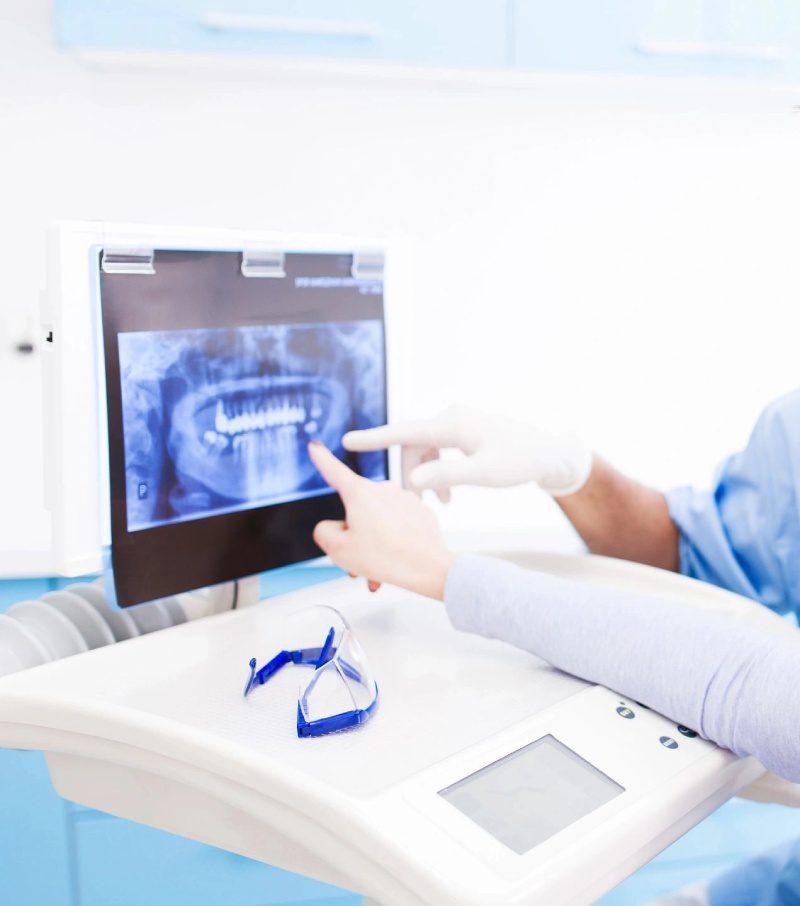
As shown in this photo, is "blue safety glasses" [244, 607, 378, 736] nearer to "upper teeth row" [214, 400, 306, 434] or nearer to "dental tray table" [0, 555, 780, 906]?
"dental tray table" [0, 555, 780, 906]

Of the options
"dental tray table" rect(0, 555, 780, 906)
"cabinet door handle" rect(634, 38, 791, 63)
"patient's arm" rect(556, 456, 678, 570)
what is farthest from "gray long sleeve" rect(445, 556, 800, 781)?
"cabinet door handle" rect(634, 38, 791, 63)

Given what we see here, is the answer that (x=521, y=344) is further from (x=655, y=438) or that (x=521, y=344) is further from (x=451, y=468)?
(x=451, y=468)

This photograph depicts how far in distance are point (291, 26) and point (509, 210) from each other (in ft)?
2.06

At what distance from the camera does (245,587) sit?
3.24 ft

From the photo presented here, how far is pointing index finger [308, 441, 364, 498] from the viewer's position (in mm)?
970

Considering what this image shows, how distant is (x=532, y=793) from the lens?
0.64 m

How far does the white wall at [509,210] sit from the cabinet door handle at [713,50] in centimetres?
20

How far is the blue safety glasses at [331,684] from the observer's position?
27.2 inches

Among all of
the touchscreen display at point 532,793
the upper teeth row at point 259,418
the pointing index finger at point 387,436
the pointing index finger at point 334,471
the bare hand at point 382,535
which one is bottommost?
the touchscreen display at point 532,793

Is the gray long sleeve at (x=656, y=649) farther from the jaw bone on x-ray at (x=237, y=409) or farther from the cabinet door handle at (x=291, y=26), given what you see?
the cabinet door handle at (x=291, y=26)

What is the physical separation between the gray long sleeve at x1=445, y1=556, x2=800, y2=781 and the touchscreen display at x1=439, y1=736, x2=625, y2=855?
A: 0.10 meters

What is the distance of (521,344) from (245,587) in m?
1.18

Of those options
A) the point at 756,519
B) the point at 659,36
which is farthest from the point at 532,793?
the point at 659,36

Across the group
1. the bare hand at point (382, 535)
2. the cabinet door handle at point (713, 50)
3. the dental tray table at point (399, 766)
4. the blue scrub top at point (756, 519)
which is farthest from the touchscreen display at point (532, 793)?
the cabinet door handle at point (713, 50)
